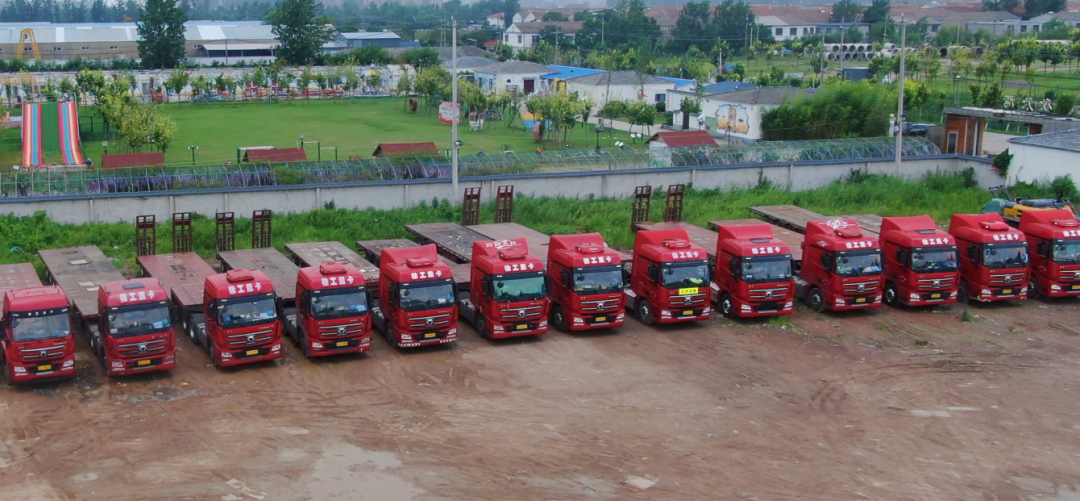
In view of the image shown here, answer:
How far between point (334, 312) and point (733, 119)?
4057 centimetres

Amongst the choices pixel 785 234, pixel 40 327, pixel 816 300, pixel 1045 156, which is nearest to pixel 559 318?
pixel 816 300

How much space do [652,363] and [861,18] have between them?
14381 cm

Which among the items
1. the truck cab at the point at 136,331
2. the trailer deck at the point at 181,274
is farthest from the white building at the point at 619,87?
the truck cab at the point at 136,331

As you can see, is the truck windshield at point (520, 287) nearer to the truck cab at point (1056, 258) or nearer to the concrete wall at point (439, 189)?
the concrete wall at point (439, 189)

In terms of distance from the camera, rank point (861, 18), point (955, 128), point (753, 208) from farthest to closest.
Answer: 1. point (861, 18)
2. point (955, 128)
3. point (753, 208)

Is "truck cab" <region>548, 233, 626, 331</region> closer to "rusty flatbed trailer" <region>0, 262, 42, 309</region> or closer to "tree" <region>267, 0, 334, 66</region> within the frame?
"rusty flatbed trailer" <region>0, 262, 42, 309</region>

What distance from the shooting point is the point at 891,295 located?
27.0 meters

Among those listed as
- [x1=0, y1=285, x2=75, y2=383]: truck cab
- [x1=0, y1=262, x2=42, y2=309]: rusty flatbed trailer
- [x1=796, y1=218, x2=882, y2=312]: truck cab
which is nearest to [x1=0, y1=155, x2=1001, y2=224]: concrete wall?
[x1=0, y1=262, x2=42, y2=309]: rusty flatbed trailer

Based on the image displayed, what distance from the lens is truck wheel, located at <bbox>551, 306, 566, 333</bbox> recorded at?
24453mm

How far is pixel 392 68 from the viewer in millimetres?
91000

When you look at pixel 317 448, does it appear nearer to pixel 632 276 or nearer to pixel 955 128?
pixel 632 276

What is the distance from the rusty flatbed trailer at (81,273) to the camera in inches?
901

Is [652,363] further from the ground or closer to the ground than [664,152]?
closer to the ground

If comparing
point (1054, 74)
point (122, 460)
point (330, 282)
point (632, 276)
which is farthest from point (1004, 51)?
point (122, 460)
